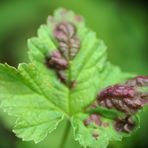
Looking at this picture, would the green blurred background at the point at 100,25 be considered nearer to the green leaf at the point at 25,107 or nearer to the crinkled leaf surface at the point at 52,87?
the crinkled leaf surface at the point at 52,87

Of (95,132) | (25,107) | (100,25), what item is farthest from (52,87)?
(100,25)

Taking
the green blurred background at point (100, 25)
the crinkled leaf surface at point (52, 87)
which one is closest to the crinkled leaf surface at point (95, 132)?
the crinkled leaf surface at point (52, 87)

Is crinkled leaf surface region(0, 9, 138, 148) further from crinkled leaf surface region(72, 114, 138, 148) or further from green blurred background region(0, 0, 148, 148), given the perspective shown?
green blurred background region(0, 0, 148, 148)

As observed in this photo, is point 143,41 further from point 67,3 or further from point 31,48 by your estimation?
point 31,48

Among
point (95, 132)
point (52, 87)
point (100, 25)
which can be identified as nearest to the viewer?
point (95, 132)

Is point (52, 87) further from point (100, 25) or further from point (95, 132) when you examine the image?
point (100, 25)

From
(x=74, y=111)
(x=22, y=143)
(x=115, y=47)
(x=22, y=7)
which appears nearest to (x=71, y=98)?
(x=74, y=111)
